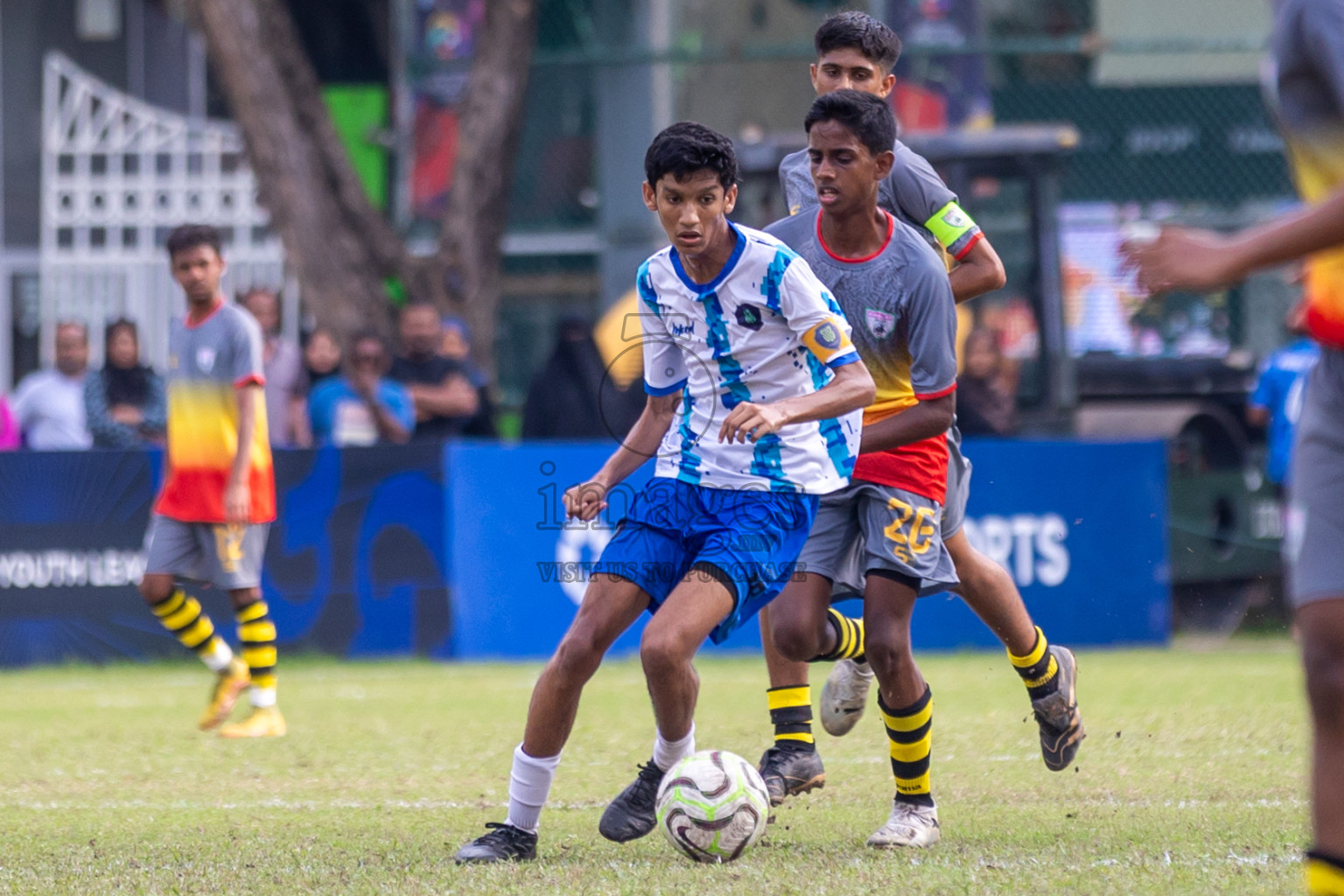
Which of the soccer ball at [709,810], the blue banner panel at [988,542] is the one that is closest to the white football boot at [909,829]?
the soccer ball at [709,810]

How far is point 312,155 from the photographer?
14.3 meters

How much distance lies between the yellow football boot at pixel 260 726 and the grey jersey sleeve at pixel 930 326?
397 centimetres

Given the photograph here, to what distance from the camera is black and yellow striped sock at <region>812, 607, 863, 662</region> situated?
5602mm

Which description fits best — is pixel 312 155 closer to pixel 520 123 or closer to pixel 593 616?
pixel 520 123

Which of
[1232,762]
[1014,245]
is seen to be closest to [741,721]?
[1232,762]

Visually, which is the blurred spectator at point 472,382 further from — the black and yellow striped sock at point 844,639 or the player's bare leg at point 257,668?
the black and yellow striped sock at point 844,639

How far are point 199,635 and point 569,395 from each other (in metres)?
4.35

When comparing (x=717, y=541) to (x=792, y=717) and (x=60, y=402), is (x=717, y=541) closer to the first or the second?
(x=792, y=717)

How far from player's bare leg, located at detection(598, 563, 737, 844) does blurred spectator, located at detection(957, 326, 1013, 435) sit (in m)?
7.21

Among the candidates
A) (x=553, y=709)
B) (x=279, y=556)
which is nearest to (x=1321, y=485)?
(x=553, y=709)

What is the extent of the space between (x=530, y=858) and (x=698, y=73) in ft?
38.5

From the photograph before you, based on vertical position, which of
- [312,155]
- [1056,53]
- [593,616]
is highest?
[1056,53]

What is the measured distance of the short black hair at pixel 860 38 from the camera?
558cm

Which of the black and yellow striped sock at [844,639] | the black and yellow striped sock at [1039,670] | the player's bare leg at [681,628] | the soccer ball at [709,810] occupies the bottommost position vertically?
the soccer ball at [709,810]
